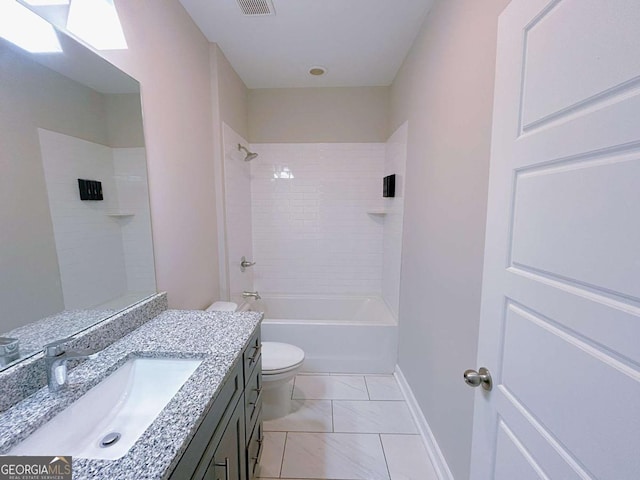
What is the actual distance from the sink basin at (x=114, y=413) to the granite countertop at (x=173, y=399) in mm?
22

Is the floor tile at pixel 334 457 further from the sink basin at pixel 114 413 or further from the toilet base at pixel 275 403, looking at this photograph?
the sink basin at pixel 114 413

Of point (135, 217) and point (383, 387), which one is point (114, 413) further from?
point (383, 387)

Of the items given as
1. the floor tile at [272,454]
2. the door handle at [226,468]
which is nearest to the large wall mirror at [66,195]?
the door handle at [226,468]

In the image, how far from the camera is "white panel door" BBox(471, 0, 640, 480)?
1.55ft

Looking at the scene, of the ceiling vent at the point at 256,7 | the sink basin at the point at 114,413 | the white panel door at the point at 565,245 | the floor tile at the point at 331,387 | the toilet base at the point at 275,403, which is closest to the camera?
the white panel door at the point at 565,245

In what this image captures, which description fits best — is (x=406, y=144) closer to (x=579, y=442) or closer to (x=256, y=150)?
(x=256, y=150)

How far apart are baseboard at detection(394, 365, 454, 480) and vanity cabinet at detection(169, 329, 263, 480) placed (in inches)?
38.4

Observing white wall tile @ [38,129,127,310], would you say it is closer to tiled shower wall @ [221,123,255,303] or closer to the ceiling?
tiled shower wall @ [221,123,255,303]

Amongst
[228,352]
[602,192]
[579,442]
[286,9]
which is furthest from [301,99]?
[579,442]

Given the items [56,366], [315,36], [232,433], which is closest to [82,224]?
[56,366]

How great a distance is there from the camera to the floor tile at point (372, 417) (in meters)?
1.81

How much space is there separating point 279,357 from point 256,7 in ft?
7.40

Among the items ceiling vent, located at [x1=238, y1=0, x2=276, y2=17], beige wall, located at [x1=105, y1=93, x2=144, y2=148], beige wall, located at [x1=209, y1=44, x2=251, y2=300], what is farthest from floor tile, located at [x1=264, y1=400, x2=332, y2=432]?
ceiling vent, located at [x1=238, y1=0, x2=276, y2=17]

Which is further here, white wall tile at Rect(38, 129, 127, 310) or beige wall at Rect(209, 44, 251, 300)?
beige wall at Rect(209, 44, 251, 300)
